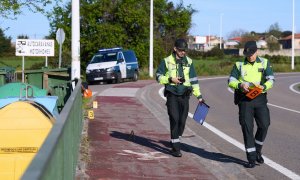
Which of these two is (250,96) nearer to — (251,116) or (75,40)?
(251,116)

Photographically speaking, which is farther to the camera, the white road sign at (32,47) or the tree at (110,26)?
the tree at (110,26)

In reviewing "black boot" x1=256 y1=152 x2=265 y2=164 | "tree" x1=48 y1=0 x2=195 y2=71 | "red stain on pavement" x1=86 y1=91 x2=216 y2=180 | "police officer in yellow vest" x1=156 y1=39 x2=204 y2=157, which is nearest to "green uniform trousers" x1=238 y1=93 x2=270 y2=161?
"black boot" x1=256 y1=152 x2=265 y2=164

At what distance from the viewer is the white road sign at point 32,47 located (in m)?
16.0

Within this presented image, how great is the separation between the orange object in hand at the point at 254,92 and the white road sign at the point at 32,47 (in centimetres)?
927

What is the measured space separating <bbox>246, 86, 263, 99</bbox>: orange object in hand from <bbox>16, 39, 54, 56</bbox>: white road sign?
9271 mm

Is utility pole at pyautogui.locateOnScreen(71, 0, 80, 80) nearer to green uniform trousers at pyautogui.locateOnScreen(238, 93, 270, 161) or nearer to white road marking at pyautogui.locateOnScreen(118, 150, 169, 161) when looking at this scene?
white road marking at pyautogui.locateOnScreen(118, 150, 169, 161)

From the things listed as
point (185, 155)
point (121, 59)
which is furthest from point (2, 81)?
point (121, 59)

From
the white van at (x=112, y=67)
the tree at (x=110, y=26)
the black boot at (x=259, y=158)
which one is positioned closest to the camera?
the black boot at (x=259, y=158)

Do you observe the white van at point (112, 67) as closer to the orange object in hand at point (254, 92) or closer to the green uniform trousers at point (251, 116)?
the green uniform trousers at point (251, 116)

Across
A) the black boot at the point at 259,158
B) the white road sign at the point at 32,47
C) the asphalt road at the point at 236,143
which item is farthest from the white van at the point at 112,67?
the black boot at the point at 259,158

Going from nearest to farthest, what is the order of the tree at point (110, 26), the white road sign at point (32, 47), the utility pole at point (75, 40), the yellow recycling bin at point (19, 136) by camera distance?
the yellow recycling bin at point (19, 136) < the utility pole at point (75, 40) < the white road sign at point (32, 47) < the tree at point (110, 26)

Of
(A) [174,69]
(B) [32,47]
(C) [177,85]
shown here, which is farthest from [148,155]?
(B) [32,47]

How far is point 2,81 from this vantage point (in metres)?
13.4

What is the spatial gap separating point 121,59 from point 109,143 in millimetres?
A: 21905
